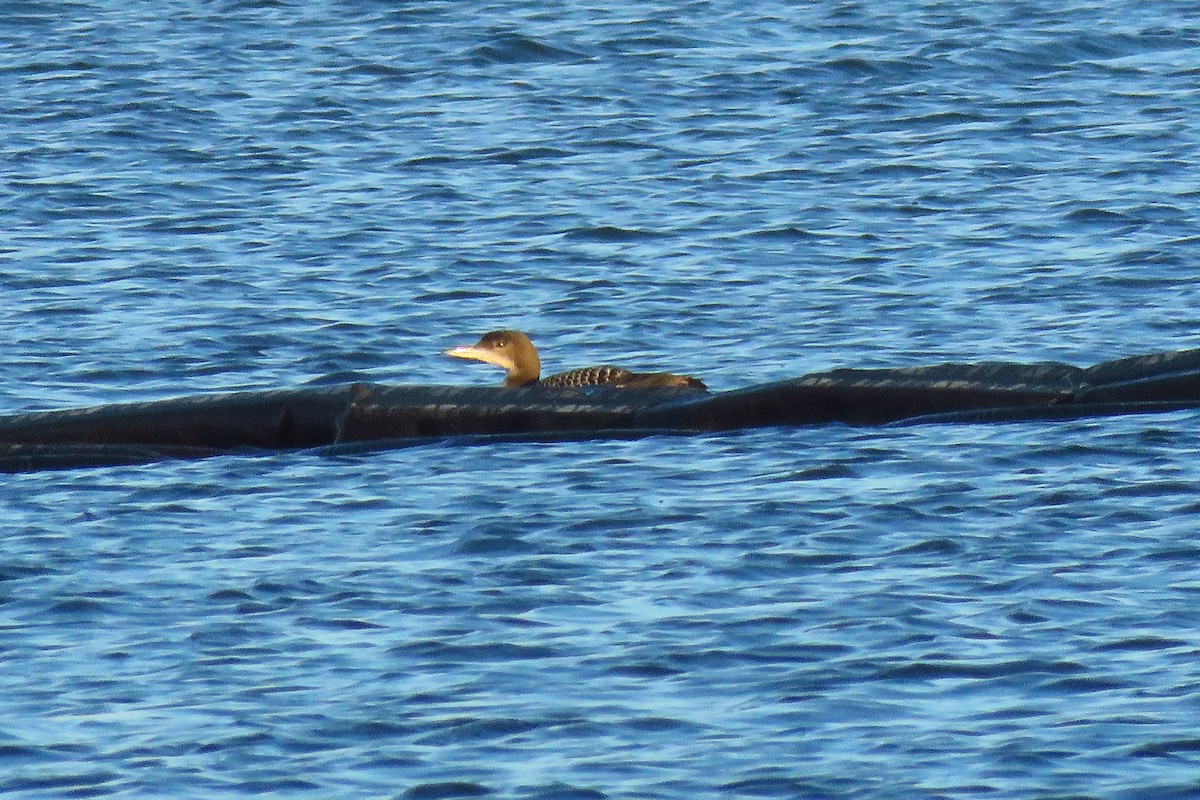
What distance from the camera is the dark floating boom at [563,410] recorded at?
1012 cm

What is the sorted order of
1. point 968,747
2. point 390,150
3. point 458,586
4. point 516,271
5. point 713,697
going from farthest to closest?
point 390,150, point 516,271, point 458,586, point 713,697, point 968,747

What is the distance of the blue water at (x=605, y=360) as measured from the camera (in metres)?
6.95

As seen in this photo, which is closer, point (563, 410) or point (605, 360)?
point (563, 410)

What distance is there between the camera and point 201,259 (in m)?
16.3

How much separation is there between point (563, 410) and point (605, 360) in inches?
111

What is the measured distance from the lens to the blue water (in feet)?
22.8

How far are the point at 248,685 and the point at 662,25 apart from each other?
18113mm

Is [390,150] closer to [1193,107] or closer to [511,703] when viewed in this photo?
[1193,107]

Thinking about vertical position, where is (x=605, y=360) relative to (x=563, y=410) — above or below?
below

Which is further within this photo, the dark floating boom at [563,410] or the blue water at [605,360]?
the dark floating boom at [563,410]

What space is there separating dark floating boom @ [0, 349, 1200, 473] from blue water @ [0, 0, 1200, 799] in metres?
0.11

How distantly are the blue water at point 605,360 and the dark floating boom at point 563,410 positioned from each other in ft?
0.36

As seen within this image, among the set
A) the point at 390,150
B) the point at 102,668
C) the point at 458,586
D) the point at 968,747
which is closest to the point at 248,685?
the point at 102,668

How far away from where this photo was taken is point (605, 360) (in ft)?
43.1
